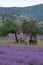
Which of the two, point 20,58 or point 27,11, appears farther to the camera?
point 27,11

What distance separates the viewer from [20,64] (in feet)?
15.9

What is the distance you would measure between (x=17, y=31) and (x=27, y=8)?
38761mm

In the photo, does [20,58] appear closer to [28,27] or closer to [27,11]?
[28,27]

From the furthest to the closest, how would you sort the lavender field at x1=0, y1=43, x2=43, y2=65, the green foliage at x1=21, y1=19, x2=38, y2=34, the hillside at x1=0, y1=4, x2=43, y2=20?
the hillside at x1=0, y1=4, x2=43, y2=20 → the green foliage at x1=21, y1=19, x2=38, y2=34 → the lavender field at x1=0, y1=43, x2=43, y2=65

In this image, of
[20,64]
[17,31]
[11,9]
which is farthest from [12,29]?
[11,9]

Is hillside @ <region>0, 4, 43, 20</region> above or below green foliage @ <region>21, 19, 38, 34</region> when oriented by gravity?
above

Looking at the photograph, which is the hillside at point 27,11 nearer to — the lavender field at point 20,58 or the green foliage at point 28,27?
the green foliage at point 28,27

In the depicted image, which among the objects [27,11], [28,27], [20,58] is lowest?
[28,27]

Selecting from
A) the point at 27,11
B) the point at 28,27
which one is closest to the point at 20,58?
the point at 28,27

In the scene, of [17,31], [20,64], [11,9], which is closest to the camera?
[20,64]

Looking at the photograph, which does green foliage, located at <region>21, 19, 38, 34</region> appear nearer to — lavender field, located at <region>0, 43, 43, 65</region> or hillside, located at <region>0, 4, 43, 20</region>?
lavender field, located at <region>0, 43, 43, 65</region>

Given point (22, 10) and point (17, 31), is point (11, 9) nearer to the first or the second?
point (22, 10)

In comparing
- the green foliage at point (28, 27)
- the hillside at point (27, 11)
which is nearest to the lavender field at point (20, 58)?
the green foliage at point (28, 27)

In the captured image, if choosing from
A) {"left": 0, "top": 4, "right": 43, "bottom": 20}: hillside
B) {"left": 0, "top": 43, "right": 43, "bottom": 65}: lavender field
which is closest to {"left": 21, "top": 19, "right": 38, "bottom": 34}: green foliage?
{"left": 0, "top": 43, "right": 43, "bottom": 65}: lavender field
